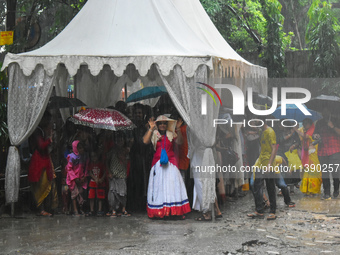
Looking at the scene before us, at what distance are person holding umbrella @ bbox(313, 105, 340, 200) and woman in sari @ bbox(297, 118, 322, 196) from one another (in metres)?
0.14

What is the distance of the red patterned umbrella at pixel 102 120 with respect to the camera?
927cm

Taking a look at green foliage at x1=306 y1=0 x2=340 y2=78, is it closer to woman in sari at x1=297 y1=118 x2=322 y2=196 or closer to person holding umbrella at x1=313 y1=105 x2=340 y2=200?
woman in sari at x1=297 y1=118 x2=322 y2=196

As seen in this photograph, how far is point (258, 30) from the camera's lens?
2050 centimetres

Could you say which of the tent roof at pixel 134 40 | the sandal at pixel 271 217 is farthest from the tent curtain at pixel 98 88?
the sandal at pixel 271 217

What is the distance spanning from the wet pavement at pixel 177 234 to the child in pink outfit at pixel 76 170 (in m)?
0.51

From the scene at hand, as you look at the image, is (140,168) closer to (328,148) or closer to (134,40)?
(134,40)

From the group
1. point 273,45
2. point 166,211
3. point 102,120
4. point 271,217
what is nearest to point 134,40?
point 102,120

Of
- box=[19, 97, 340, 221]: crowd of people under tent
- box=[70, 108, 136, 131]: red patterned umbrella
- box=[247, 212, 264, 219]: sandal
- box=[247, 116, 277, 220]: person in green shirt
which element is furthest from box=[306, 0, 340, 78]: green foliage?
box=[70, 108, 136, 131]: red patterned umbrella

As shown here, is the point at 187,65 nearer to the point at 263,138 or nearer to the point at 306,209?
the point at 263,138

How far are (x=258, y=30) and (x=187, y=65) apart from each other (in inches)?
474

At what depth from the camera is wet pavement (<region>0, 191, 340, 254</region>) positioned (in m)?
7.12

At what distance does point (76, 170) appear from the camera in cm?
959

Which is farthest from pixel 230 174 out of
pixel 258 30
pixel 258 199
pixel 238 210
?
pixel 258 30

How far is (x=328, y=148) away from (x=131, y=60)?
4509 millimetres
